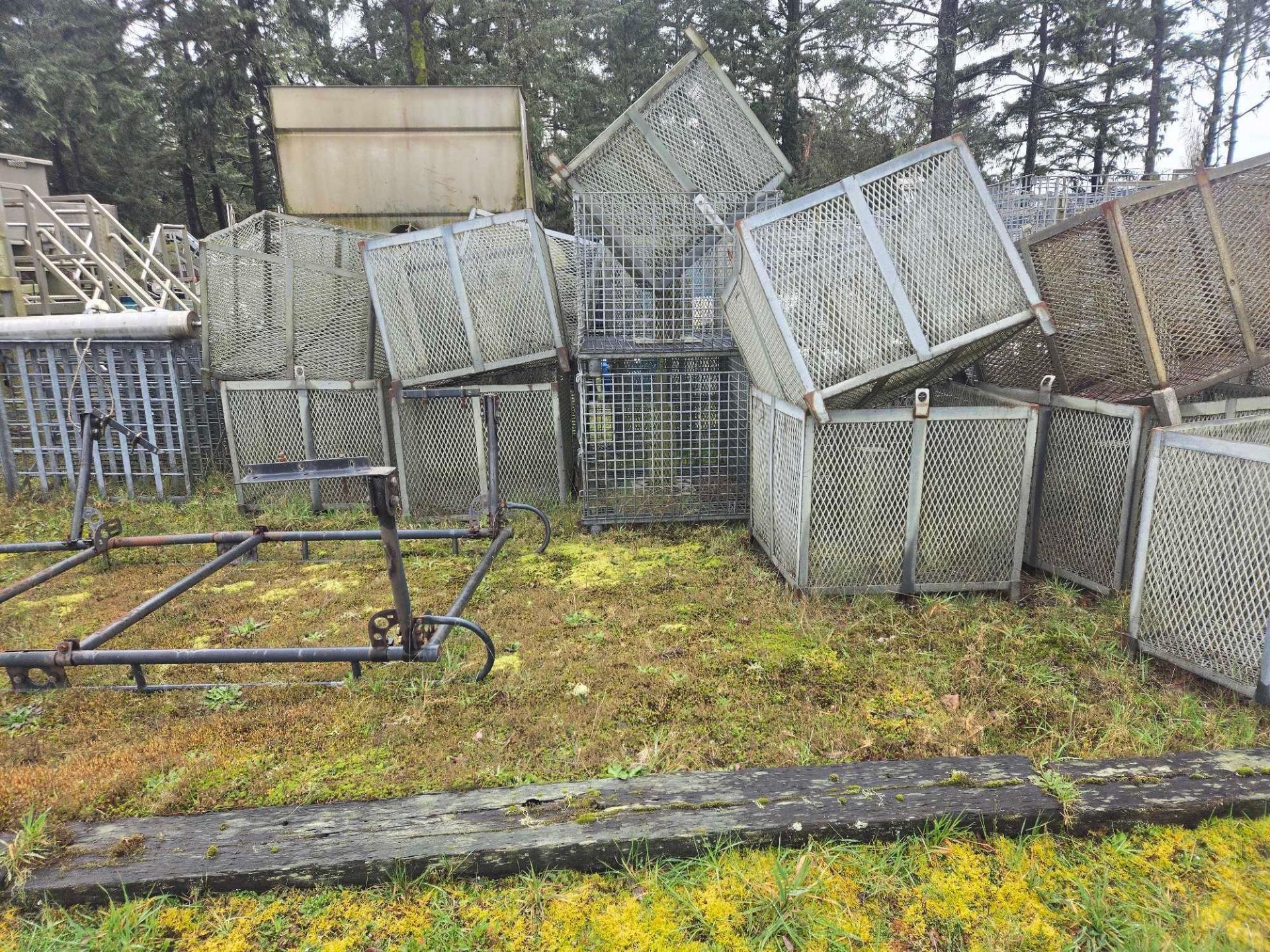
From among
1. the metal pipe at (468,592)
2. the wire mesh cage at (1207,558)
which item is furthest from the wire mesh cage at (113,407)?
the wire mesh cage at (1207,558)

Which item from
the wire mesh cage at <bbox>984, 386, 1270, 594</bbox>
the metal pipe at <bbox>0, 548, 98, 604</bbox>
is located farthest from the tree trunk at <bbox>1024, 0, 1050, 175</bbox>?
the metal pipe at <bbox>0, 548, 98, 604</bbox>

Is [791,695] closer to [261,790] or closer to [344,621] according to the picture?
[261,790]

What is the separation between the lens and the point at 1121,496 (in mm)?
3906

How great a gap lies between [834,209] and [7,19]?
2553cm

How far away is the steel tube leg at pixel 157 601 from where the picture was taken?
10.5 feet

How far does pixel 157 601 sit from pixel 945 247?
4.71m

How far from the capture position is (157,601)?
360 centimetres

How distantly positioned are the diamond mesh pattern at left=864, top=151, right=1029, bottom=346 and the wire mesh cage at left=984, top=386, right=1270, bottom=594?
92 cm

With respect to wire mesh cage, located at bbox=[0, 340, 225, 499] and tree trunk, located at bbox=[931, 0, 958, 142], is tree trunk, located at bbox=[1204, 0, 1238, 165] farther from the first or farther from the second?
wire mesh cage, located at bbox=[0, 340, 225, 499]

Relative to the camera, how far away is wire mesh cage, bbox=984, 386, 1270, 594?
3867 mm

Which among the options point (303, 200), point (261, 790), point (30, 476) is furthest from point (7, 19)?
point (261, 790)

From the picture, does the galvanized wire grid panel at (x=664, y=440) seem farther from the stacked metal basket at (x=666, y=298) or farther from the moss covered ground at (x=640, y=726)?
the moss covered ground at (x=640, y=726)

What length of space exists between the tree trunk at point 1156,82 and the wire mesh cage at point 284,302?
1720cm

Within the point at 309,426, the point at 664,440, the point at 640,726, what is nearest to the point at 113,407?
the point at 309,426
